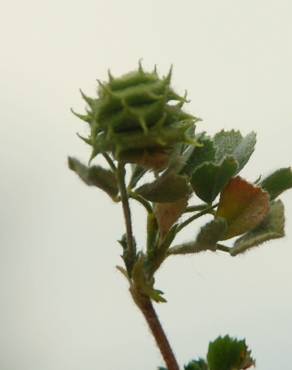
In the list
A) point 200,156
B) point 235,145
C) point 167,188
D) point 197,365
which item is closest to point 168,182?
point 167,188

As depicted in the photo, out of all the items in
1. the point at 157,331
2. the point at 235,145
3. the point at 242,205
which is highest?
the point at 235,145

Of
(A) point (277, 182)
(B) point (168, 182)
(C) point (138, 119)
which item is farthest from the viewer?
(A) point (277, 182)

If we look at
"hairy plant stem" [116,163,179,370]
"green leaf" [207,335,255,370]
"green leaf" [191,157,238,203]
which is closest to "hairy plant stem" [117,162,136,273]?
"hairy plant stem" [116,163,179,370]

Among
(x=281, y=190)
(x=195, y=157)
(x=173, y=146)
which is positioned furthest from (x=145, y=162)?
(x=281, y=190)

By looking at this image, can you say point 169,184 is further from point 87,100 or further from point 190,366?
point 190,366

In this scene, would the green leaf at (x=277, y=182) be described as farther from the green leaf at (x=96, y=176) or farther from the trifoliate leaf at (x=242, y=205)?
the green leaf at (x=96, y=176)

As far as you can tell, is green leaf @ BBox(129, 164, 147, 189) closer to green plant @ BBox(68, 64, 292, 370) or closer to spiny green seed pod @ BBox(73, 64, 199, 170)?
green plant @ BBox(68, 64, 292, 370)

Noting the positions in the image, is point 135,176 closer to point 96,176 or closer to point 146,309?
point 96,176
